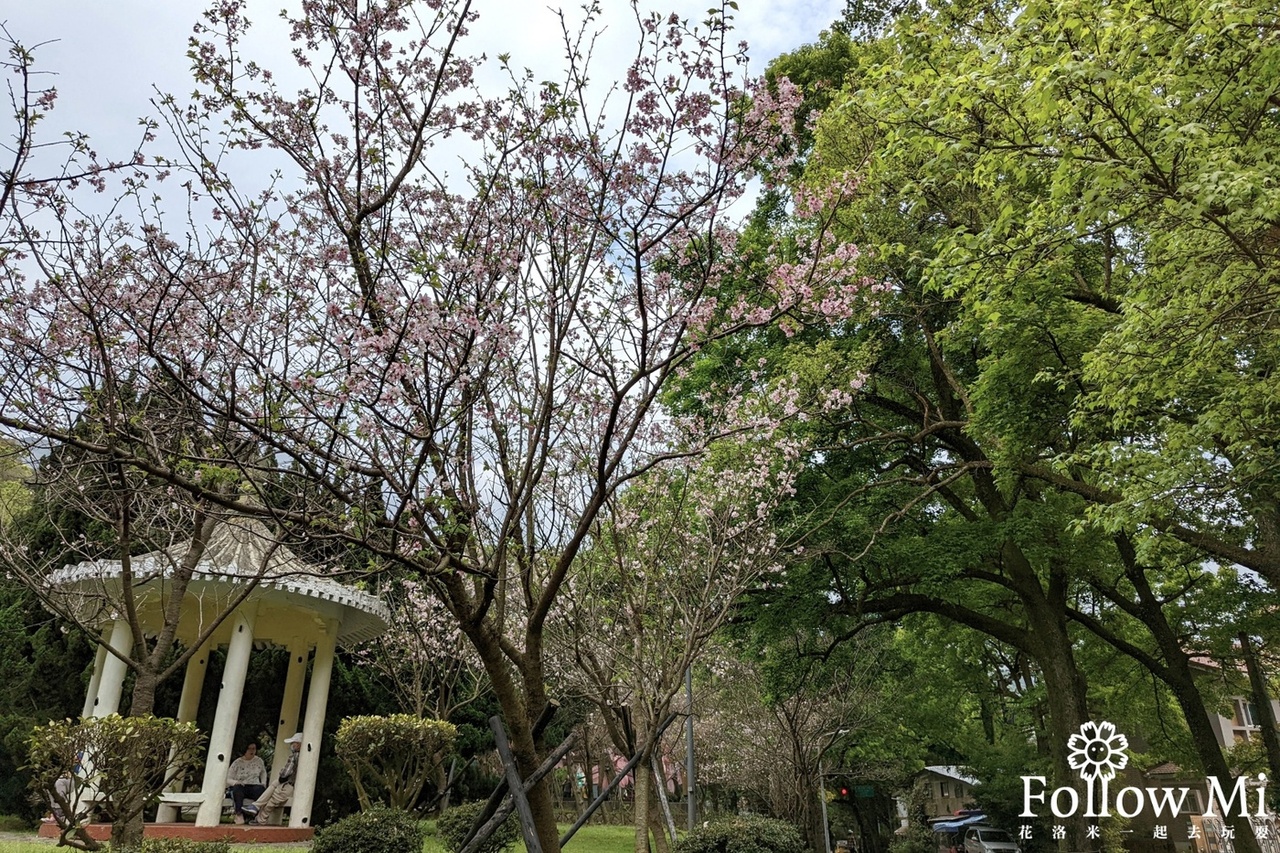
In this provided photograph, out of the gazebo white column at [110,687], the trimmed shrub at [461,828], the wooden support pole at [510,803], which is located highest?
the gazebo white column at [110,687]

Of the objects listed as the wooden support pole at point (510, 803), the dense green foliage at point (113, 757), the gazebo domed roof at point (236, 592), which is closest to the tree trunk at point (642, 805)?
the gazebo domed roof at point (236, 592)

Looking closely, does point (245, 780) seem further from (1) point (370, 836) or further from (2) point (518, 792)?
(2) point (518, 792)

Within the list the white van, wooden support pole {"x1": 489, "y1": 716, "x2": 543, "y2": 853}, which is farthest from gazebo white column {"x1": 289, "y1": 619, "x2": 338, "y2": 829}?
the white van

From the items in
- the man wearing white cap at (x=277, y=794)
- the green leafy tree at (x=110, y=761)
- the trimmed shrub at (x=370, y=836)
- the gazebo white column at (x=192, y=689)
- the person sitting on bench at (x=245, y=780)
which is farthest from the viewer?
the gazebo white column at (x=192, y=689)

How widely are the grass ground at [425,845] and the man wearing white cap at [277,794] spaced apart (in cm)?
172

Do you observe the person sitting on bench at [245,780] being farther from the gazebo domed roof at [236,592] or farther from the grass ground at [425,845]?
the gazebo domed roof at [236,592]

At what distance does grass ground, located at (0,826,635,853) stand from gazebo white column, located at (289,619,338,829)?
1.06m

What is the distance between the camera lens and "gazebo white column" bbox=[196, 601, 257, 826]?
1009cm

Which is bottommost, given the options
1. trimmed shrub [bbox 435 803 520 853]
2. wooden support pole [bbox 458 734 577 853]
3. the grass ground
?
the grass ground

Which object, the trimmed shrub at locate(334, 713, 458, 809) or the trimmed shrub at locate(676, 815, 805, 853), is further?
the trimmed shrub at locate(676, 815, 805, 853)

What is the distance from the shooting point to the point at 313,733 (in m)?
11.7

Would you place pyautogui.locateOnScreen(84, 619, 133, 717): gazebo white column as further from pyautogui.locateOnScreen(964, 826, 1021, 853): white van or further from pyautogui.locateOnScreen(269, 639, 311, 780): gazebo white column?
pyautogui.locateOnScreen(964, 826, 1021, 853): white van

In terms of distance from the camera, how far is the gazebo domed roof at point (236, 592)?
399 inches

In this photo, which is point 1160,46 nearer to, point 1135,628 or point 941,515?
point 941,515
